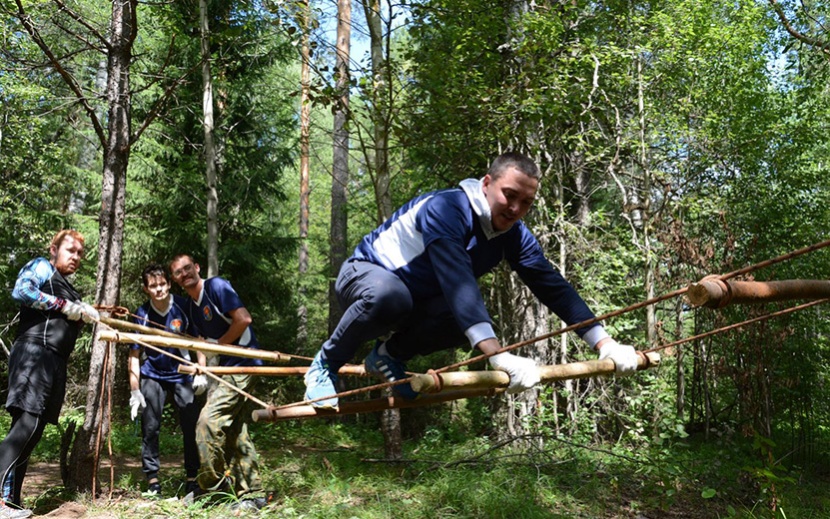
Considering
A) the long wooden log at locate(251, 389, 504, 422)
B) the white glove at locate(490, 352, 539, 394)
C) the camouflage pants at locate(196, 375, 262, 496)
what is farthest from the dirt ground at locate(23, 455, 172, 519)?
the white glove at locate(490, 352, 539, 394)

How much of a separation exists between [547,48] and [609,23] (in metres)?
2.56

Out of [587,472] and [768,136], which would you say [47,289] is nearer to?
[587,472]

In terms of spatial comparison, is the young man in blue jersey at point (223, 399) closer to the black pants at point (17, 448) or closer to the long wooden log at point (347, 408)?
the black pants at point (17, 448)

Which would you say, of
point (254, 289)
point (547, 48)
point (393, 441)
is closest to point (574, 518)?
point (393, 441)

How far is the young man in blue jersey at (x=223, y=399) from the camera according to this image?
15.2ft

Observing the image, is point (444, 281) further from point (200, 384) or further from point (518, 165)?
point (200, 384)

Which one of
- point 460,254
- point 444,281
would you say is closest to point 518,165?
point 460,254

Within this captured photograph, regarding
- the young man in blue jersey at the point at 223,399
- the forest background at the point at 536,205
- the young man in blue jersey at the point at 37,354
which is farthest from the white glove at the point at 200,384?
the young man in blue jersey at the point at 37,354

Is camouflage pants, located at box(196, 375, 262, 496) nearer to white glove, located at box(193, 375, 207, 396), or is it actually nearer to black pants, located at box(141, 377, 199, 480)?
white glove, located at box(193, 375, 207, 396)

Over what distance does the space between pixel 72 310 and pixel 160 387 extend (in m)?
1.12

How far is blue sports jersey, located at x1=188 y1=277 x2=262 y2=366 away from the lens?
469 cm

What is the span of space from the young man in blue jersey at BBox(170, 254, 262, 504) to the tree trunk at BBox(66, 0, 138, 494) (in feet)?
3.39

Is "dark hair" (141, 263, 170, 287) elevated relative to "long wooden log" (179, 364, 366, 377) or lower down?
elevated

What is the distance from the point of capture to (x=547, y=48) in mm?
6746
